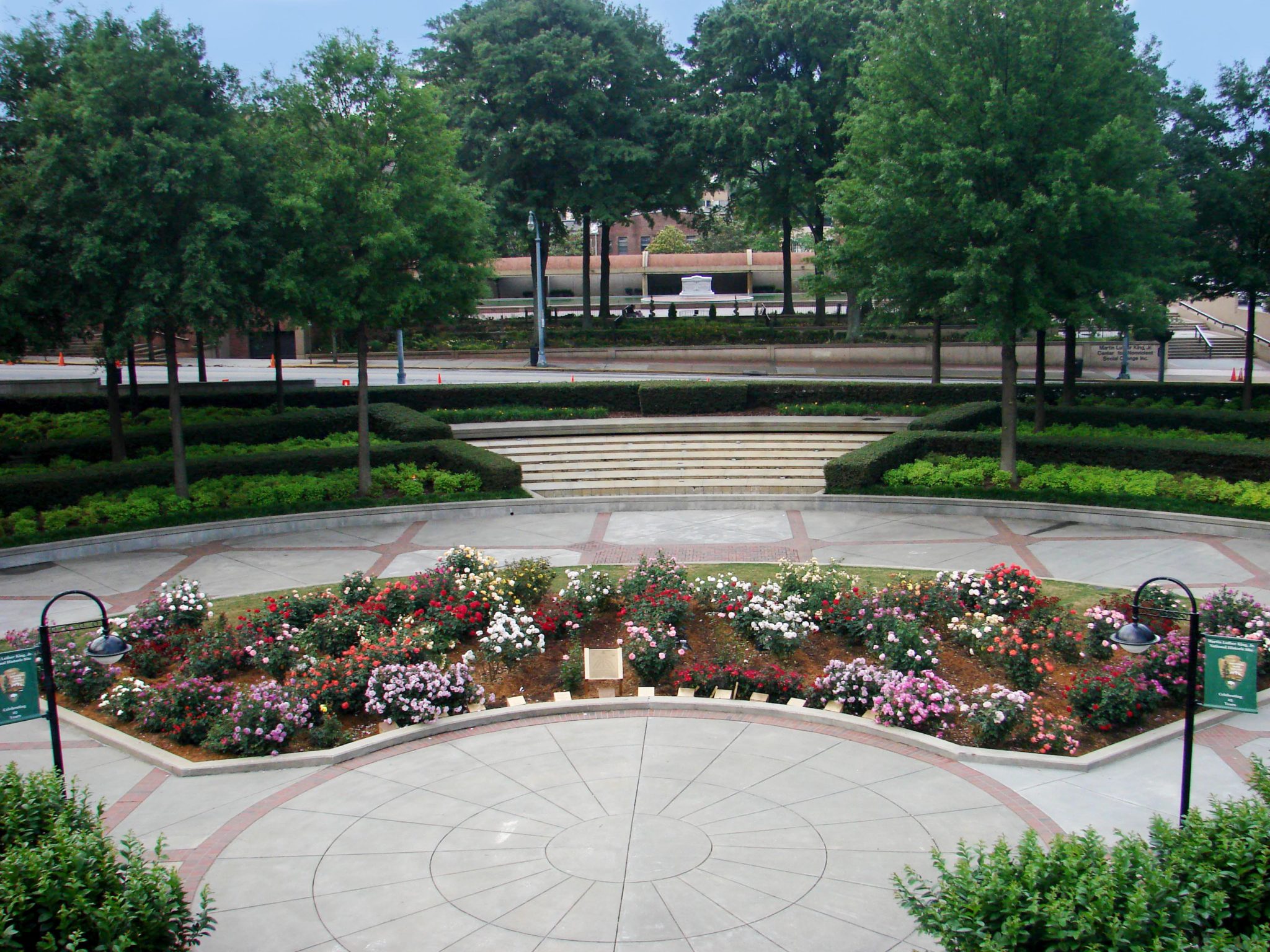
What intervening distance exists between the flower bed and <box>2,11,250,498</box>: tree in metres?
7.34

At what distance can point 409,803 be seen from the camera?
375 inches

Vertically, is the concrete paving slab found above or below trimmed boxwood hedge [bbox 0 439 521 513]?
below

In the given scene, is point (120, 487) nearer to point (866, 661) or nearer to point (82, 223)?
point (82, 223)

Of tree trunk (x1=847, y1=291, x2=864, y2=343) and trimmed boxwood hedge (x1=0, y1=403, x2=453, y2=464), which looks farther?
tree trunk (x1=847, y1=291, x2=864, y2=343)

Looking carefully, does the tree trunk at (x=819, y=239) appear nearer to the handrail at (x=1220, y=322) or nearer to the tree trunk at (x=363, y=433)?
the tree trunk at (x=363, y=433)

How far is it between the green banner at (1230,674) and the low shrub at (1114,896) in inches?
54.8

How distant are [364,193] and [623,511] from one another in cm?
813

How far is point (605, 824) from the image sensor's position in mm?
9000

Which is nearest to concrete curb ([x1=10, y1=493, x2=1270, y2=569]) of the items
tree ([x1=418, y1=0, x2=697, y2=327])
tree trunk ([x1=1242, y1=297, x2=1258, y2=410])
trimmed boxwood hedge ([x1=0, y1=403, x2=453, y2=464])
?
trimmed boxwood hedge ([x1=0, y1=403, x2=453, y2=464])

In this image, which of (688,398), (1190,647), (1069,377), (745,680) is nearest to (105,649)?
(745,680)

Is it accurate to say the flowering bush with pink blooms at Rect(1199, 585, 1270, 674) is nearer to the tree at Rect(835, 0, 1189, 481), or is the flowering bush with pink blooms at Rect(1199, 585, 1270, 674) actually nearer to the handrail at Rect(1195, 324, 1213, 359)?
the tree at Rect(835, 0, 1189, 481)

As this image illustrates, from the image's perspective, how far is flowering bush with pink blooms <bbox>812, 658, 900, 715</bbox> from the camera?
11430 mm

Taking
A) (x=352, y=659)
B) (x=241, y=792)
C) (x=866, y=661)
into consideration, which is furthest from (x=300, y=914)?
(x=866, y=661)

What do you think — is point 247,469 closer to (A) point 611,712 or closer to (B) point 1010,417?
(A) point 611,712
